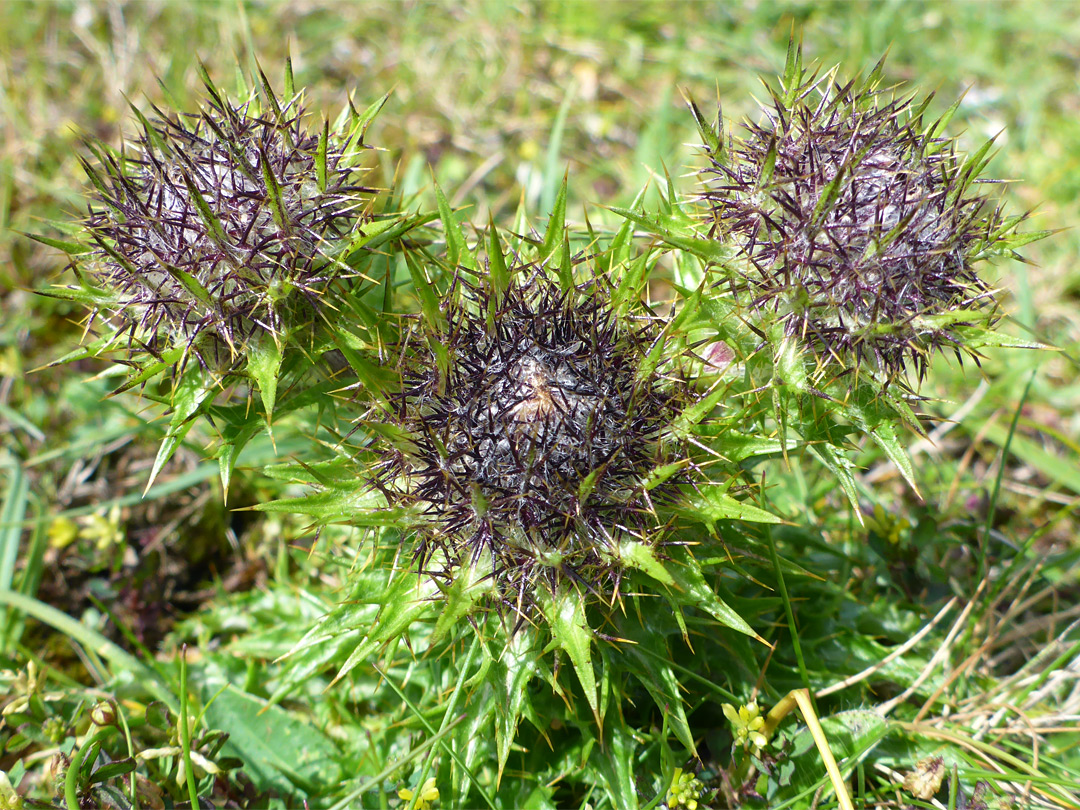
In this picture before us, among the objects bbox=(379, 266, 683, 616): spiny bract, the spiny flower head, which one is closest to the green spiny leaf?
bbox=(379, 266, 683, 616): spiny bract

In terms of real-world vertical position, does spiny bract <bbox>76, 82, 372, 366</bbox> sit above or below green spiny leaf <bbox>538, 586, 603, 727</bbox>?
above

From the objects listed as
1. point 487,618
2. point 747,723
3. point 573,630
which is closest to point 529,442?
point 573,630

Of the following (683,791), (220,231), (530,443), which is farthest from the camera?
(683,791)

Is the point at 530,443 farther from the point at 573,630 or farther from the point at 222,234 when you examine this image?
the point at 222,234

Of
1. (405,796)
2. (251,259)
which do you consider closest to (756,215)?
(251,259)

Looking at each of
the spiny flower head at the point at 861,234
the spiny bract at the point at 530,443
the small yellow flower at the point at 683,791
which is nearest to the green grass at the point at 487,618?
the small yellow flower at the point at 683,791

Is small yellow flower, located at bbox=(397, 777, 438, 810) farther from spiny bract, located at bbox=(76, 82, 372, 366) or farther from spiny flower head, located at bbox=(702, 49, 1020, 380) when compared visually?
spiny flower head, located at bbox=(702, 49, 1020, 380)

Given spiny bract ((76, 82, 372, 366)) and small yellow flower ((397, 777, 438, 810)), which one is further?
small yellow flower ((397, 777, 438, 810))
